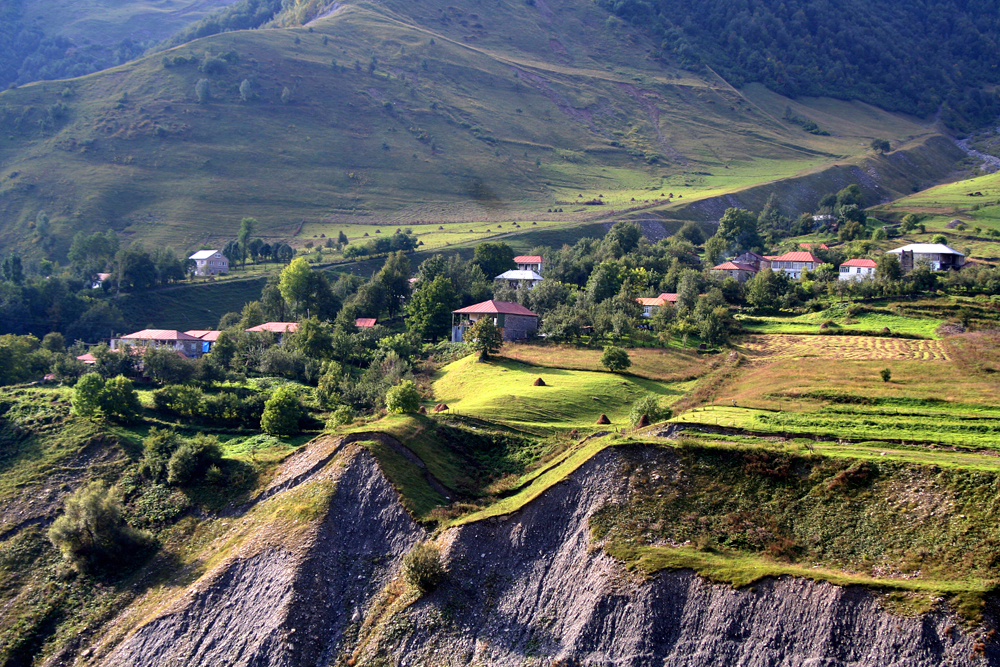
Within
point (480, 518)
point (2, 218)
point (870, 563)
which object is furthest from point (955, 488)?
point (2, 218)

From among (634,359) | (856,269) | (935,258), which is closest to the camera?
(634,359)

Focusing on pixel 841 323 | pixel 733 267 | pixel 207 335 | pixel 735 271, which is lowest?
pixel 207 335

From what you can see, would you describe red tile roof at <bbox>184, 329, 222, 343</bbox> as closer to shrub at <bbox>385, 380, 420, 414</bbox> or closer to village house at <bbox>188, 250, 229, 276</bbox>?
village house at <bbox>188, 250, 229, 276</bbox>

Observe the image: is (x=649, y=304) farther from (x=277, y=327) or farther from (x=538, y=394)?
(x=277, y=327)

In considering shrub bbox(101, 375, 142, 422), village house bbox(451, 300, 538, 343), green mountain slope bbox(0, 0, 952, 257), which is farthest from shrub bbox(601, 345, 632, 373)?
green mountain slope bbox(0, 0, 952, 257)

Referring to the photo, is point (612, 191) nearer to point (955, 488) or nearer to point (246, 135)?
point (246, 135)

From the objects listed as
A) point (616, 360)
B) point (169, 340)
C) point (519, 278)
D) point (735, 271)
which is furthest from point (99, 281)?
point (735, 271)

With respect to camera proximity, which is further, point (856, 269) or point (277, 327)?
point (856, 269)
